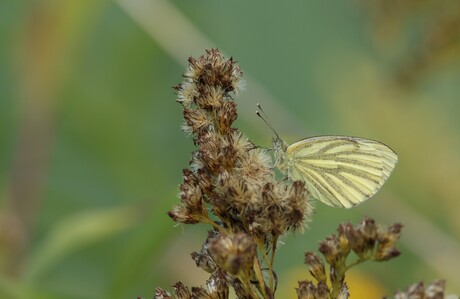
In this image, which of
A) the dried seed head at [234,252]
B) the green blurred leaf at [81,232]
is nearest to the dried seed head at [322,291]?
the dried seed head at [234,252]

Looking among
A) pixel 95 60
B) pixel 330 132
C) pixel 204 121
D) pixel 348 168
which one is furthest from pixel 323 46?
pixel 204 121

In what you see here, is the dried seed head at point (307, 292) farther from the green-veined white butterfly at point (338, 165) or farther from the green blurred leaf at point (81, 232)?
the green blurred leaf at point (81, 232)

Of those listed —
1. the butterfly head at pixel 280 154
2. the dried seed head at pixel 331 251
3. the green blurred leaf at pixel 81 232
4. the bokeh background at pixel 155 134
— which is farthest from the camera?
the bokeh background at pixel 155 134

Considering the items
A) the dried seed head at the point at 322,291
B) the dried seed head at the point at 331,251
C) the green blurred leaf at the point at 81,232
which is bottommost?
the dried seed head at the point at 322,291

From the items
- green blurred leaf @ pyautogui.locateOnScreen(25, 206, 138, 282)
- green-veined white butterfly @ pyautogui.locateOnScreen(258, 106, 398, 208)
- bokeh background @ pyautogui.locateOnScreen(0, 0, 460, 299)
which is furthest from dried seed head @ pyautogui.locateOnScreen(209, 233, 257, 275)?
green blurred leaf @ pyautogui.locateOnScreen(25, 206, 138, 282)

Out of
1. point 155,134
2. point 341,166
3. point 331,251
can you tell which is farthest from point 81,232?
point 155,134

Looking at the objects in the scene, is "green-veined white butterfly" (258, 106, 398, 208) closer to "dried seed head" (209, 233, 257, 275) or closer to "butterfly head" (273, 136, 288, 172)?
"butterfly head" (273, 136, 288, 172)

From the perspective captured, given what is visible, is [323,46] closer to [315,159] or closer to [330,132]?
[330,132]
